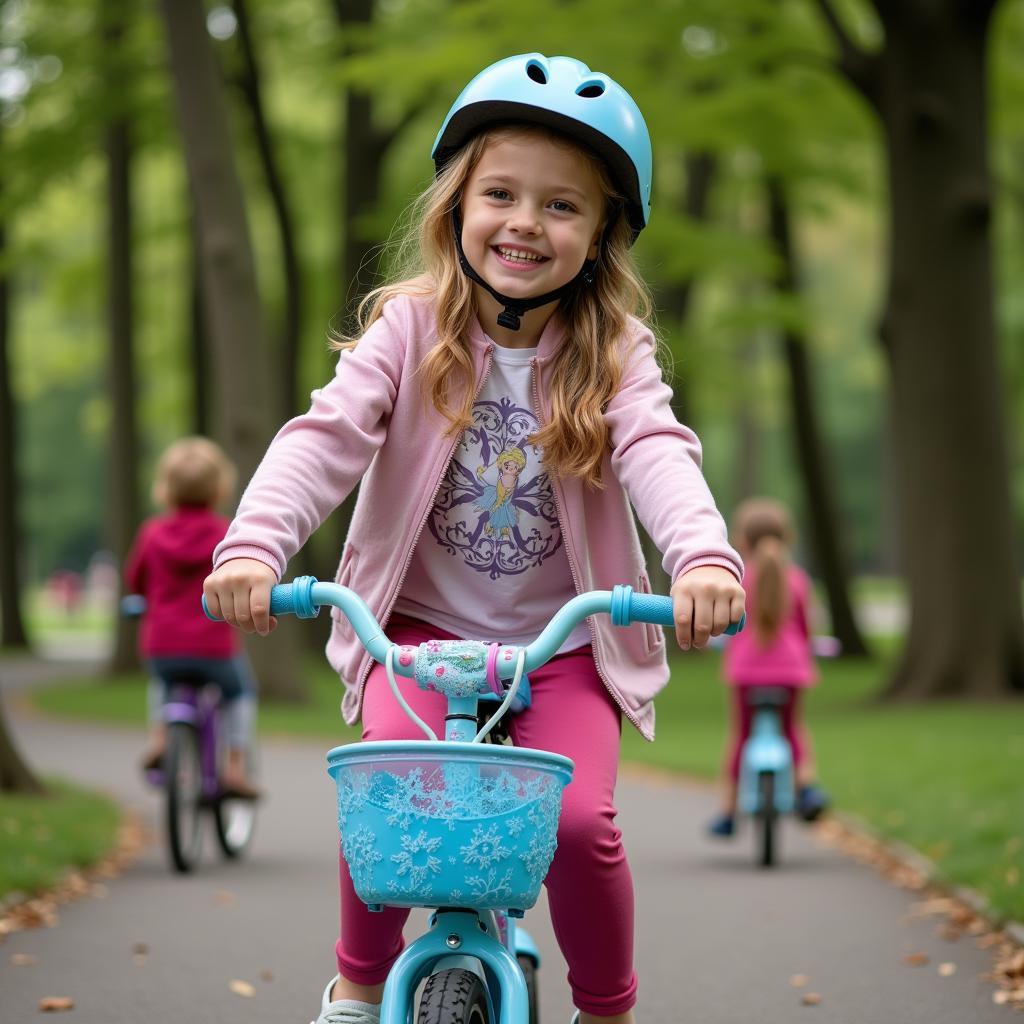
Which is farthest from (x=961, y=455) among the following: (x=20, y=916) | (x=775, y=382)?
(x=775, y=382)

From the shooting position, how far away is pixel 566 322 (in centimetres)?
396

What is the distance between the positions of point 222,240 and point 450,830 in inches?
569

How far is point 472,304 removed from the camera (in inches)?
155

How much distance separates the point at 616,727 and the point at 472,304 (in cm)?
95

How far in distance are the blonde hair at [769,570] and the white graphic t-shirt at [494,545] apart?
5587 millimetres

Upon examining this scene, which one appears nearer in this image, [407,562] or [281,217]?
[407,562]

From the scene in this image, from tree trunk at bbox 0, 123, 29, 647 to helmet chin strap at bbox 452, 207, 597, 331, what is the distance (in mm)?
27215

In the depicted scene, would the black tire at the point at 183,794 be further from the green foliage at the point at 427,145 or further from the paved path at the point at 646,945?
the green foliage at the point at 427,145

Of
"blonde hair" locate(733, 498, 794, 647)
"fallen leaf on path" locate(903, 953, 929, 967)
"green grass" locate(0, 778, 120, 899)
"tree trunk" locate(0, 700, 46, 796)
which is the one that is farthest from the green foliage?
"tree trunk" locate(0, 700, 46, 796)

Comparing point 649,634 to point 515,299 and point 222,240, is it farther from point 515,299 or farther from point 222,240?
point 222,240

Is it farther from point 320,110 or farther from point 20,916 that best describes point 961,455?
point 320,110

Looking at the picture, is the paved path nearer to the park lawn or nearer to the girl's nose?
the park lawn

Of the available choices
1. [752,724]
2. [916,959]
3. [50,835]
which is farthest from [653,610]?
[752,724]

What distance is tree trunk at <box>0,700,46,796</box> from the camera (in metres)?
9.82
